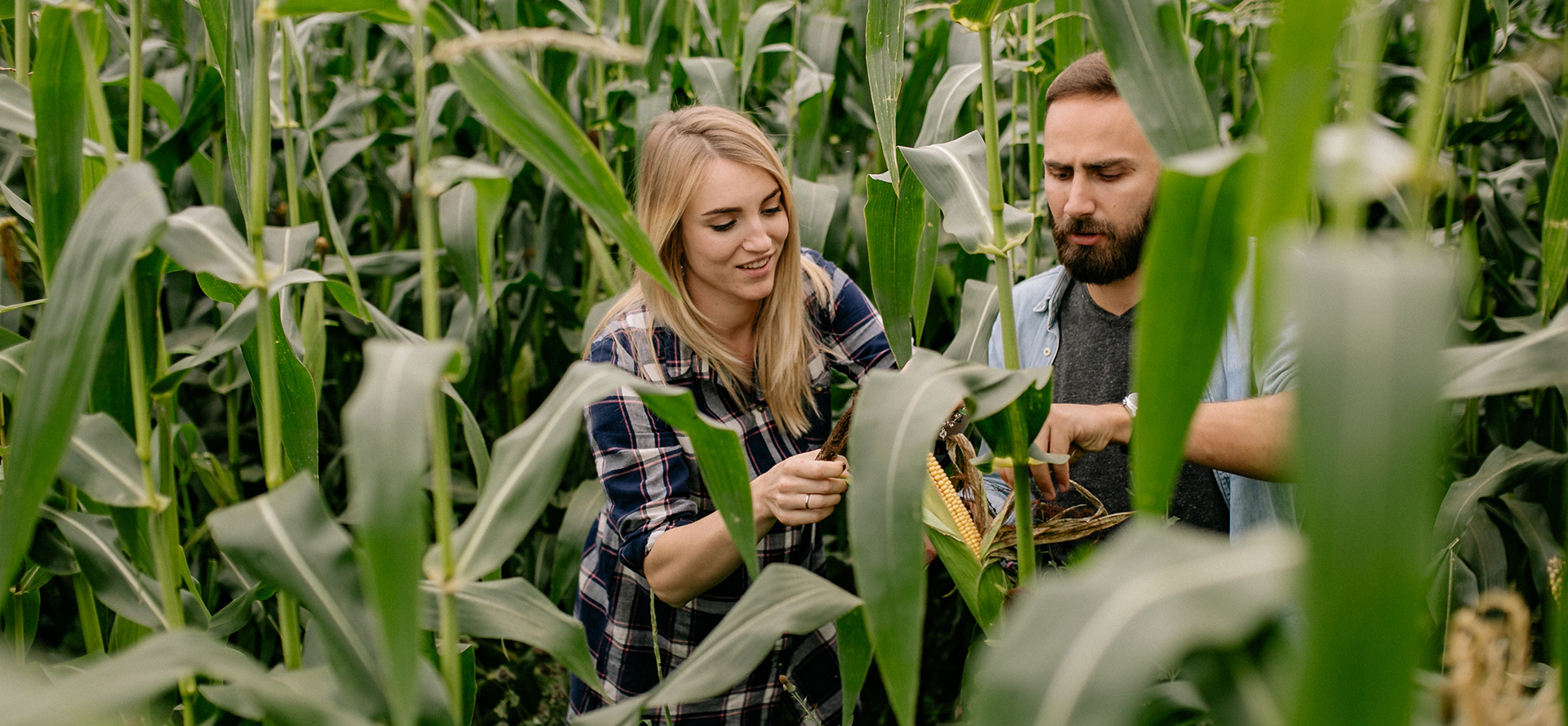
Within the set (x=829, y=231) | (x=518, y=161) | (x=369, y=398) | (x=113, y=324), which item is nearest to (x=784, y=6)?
(x=829, y=231)

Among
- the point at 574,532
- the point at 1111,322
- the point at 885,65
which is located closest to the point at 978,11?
the point at 885,65

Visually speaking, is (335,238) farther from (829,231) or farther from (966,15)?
(829,231)

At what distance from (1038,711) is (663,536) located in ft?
3.16

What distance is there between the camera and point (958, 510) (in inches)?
47.3

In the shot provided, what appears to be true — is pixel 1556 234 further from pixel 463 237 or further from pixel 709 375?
pixel 463 237

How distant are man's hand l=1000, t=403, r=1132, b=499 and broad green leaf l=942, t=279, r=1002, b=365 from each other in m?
0.11

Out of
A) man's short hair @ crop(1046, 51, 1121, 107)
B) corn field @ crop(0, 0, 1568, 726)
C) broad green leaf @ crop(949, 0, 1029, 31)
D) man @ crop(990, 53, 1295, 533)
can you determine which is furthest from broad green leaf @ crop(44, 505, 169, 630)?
man's short hair @ crop(1046, 51, 1121, 107)

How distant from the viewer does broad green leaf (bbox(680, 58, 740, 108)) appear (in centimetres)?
207

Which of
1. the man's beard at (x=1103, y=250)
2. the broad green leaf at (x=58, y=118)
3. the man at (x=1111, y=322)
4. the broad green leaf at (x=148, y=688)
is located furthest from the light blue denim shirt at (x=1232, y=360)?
the broad green leaf at (x=58, y=118)

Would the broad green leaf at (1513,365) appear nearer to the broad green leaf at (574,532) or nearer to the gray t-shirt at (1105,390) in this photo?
the gray t-shirt at (1105,390)

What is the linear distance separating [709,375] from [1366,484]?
4.07ft

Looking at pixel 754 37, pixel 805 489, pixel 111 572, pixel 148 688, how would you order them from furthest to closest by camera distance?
pixel 754 37 → pixel 805 489 → pixel 111 572 → pixel 148 688

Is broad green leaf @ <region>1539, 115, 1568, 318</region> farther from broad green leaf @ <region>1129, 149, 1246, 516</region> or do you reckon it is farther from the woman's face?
the woman's face

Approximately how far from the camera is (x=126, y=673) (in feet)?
2.17
